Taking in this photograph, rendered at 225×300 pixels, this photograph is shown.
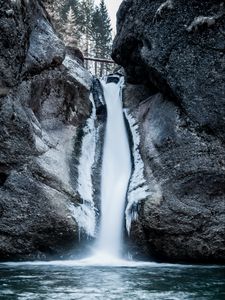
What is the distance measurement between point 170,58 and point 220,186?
18.6 feet

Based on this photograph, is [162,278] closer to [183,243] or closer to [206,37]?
[183,243]

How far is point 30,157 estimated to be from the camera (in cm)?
1529

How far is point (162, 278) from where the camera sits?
1067cm

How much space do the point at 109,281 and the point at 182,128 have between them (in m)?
7.84

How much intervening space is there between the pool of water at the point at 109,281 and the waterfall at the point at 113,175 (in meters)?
1.85

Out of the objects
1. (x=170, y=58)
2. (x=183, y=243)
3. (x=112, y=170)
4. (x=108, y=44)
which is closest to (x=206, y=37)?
(x=170, y=58)

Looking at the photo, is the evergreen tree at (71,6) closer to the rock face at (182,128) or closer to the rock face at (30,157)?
the rock face at (182,128)

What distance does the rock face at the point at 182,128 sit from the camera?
14.4 m

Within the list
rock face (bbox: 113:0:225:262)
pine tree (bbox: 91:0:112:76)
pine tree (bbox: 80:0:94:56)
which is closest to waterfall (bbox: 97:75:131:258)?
rock face (bbox: 113:0:225:262)

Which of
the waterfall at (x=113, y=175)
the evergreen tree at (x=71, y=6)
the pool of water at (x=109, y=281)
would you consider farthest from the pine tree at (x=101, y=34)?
the pool of water at (x=109, y=281)

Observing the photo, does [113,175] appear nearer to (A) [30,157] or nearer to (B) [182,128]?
(B) [182,128]

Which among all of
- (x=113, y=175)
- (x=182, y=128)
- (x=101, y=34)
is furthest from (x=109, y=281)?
(x=101, y=34)

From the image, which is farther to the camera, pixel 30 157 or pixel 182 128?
pixel 182 128

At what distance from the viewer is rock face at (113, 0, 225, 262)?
14.4 m
